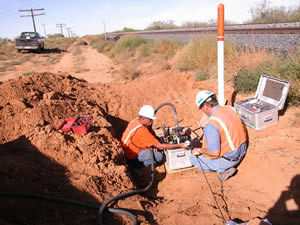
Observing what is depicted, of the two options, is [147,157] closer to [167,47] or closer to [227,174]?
[227,174]

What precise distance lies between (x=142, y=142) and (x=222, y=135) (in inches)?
59.2

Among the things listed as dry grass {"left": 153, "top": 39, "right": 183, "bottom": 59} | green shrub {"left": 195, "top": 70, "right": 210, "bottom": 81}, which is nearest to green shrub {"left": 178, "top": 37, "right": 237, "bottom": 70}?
green shrub {"left": 195, "top": 70, "right": 210, "bottom": 81}

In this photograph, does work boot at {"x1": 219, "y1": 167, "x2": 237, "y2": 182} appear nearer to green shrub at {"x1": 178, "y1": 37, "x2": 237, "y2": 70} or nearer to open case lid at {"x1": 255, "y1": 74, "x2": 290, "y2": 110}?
open case lid at {"x1": 255, "y1": 74, "x2": 290, "y2": 110}

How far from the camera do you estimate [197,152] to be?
12.9 feet

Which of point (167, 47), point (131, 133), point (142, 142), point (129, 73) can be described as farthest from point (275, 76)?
point (167, 47)

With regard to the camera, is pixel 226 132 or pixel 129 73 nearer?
pixel 226 132

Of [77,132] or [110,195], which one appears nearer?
[110,195]

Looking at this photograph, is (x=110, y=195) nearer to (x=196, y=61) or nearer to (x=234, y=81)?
(x=234, y=81)

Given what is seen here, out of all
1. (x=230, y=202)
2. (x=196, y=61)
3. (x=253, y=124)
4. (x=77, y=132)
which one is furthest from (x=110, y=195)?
(x=196, y=61)

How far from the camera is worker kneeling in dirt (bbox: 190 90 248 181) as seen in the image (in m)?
3.55

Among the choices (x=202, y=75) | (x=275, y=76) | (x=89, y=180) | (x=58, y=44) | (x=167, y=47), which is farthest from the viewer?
(x=58, y=44)

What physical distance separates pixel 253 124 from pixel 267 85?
3.18ft

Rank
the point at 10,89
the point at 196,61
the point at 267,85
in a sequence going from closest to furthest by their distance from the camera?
the point at 267,85, the point at 10,89, the point at 196,61

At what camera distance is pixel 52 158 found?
3590mm
